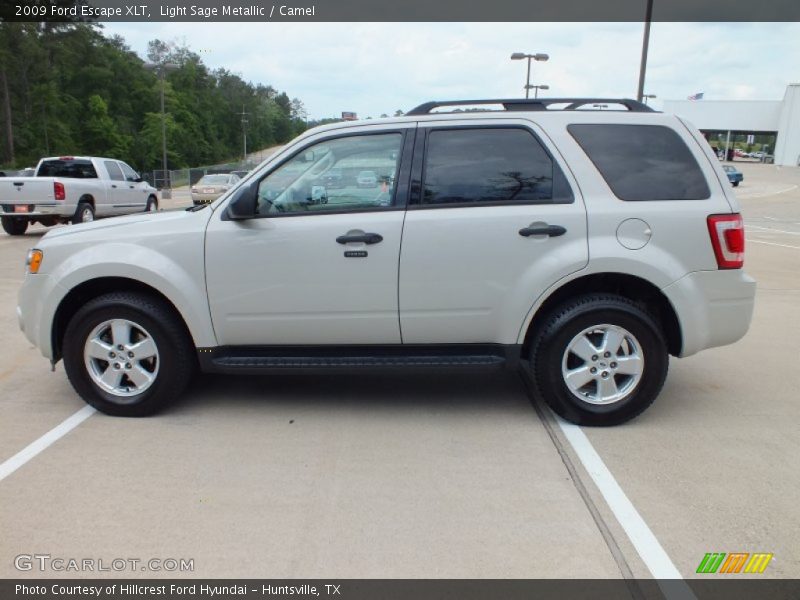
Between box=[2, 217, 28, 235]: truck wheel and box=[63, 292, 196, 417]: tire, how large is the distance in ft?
44.7

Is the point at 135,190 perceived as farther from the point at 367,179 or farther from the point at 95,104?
the point at 95,104

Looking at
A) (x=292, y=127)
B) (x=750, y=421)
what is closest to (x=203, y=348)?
(x=750, y=421)

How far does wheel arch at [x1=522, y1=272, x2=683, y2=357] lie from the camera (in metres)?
4.39

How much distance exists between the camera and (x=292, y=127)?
14350 cm

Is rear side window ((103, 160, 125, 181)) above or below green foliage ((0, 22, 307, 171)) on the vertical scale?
below

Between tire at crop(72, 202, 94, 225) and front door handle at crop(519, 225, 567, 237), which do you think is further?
tire at crop(72, 202, 94, 225)

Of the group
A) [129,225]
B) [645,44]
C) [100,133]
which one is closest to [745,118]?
[645,44]

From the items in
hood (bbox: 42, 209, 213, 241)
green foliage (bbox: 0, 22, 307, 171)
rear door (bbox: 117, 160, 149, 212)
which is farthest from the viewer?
green foliage (bbox: 0, 22, 307, 171)

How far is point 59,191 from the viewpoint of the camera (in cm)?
1534

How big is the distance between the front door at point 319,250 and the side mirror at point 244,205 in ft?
0.20

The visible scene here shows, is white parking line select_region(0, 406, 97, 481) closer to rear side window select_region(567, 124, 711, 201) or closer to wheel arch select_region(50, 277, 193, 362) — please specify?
wheel arch select_region(50, 277, 193, 362)

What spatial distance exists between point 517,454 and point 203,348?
212cm

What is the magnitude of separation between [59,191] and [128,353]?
41.6 ft

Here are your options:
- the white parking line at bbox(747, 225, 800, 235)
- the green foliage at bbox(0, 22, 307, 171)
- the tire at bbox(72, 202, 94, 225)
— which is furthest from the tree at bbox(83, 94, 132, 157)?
the white parking line at bbox(747, 225, 800, 235)
